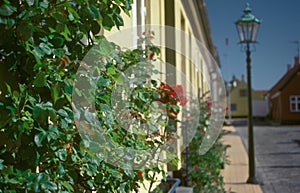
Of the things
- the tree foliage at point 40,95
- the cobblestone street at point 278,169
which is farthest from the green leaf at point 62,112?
the cobblestone street at point 278,169

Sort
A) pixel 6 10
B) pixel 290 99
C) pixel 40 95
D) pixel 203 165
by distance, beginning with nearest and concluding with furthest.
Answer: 1. pixel 6 10
2. pixel 40 95
3. pixel 203 165
4. pixel 290 99

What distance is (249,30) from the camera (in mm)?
9555

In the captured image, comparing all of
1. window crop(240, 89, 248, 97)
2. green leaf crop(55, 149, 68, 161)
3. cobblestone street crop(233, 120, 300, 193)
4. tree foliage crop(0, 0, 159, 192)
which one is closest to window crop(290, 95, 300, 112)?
window crop(240, 89, 248, 97)

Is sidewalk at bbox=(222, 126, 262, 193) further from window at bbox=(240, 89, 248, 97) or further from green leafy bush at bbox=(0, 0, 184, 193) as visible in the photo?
window at bbox=(240, 89, 248, 97)

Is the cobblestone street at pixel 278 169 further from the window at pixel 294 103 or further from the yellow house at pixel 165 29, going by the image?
the window at pixel 294 103

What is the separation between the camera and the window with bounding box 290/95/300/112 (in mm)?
42844

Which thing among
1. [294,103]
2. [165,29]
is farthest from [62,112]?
[294,103]

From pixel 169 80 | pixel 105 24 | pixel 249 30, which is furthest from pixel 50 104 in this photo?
pixel 249 30

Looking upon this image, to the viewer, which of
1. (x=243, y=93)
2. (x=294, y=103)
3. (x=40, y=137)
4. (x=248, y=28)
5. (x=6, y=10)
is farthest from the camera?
(x=243, y=93)

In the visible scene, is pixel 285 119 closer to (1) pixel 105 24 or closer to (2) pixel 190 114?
(2) pixel 190 114

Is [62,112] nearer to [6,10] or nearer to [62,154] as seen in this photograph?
[62,154]

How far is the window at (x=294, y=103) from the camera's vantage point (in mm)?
42844

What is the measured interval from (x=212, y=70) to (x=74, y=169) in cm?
1885

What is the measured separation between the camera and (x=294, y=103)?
43.2 meters
